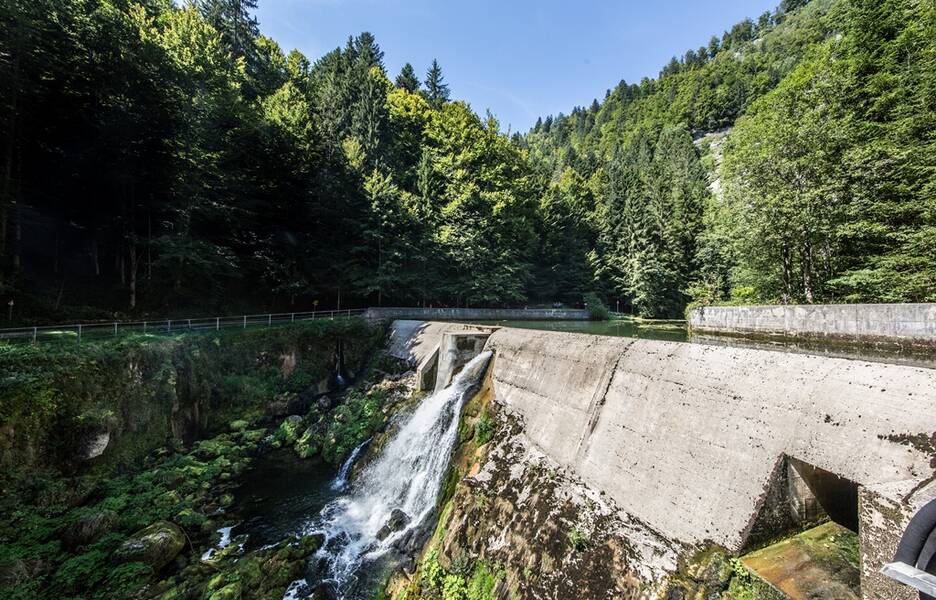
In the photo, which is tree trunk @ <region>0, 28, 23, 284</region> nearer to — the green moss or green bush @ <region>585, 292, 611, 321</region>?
the green moss

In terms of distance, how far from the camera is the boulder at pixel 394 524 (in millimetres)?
7273

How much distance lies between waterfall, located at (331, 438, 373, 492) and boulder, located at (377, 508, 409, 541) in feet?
8.32

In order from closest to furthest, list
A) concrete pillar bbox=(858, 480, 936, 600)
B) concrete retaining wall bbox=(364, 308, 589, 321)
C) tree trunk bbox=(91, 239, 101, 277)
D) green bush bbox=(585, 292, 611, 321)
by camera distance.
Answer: concrete pillar bbox=(858, 480, 936, 600) → tree trunk bbox=(91, 239, 101, 277) → concrete retaining wall bbox=(364, 308, 589, 321) → green bush bbox=(585, 292, 611, 321)

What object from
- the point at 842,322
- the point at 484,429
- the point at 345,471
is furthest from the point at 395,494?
the point at 842,322

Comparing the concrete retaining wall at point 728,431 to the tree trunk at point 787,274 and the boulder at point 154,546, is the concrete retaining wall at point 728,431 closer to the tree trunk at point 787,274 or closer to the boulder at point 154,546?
the boulder at point 154,546

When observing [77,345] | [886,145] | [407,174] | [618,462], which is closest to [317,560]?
[618,462]

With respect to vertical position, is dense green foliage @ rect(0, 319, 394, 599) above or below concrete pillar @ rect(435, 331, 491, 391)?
below

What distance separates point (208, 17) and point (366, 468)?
50128 millimetres

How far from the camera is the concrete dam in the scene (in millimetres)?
3262

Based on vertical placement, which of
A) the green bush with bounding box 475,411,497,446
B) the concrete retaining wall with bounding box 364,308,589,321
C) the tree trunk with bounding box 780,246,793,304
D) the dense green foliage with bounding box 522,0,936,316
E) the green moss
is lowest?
the green moss

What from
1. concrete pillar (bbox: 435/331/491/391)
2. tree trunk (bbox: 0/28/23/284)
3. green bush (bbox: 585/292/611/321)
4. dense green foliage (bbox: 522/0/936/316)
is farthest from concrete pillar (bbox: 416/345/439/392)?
green bush (bbox: 585/292/611/321)

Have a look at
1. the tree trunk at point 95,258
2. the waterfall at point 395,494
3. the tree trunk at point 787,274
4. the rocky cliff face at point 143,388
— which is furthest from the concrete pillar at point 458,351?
the tree trunk at point 95,258

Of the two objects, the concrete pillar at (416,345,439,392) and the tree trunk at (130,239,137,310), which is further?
the tree trunk at (130,239,137,310)

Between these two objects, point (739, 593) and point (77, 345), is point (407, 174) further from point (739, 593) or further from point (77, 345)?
point (739, 593)
